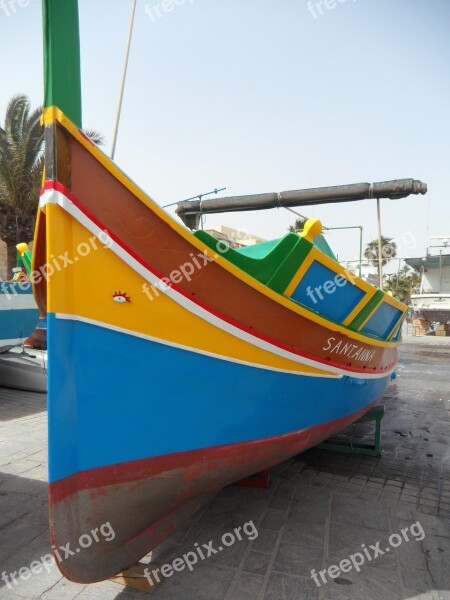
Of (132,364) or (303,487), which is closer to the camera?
(132,364)

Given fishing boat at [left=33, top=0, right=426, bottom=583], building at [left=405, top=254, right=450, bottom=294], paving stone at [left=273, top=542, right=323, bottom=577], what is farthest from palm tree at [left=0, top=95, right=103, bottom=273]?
building at [left=405, top=254, right=450, bottom=294]

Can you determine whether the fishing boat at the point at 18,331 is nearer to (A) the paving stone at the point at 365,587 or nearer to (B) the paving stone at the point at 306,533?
(B) the paving stone at the point at 306,533

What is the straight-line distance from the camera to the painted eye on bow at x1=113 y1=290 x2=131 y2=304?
2035mm

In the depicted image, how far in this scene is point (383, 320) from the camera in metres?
4.16

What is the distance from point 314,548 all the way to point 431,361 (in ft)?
38.8

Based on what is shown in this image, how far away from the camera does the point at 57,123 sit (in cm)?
186

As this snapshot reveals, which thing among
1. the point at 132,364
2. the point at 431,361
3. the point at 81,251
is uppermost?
the point at 81,251

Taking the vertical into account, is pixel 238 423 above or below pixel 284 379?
below

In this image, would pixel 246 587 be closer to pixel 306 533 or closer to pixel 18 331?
pixel 306 533

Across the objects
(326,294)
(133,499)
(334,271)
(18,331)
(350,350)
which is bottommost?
(133,499)

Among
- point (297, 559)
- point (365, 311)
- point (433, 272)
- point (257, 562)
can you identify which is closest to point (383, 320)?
point (365, 311)

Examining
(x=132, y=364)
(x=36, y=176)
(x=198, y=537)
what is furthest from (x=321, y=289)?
(x=36, y=176)

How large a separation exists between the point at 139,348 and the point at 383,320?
9.68 ft

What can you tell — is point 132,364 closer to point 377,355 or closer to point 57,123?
point 57,123
